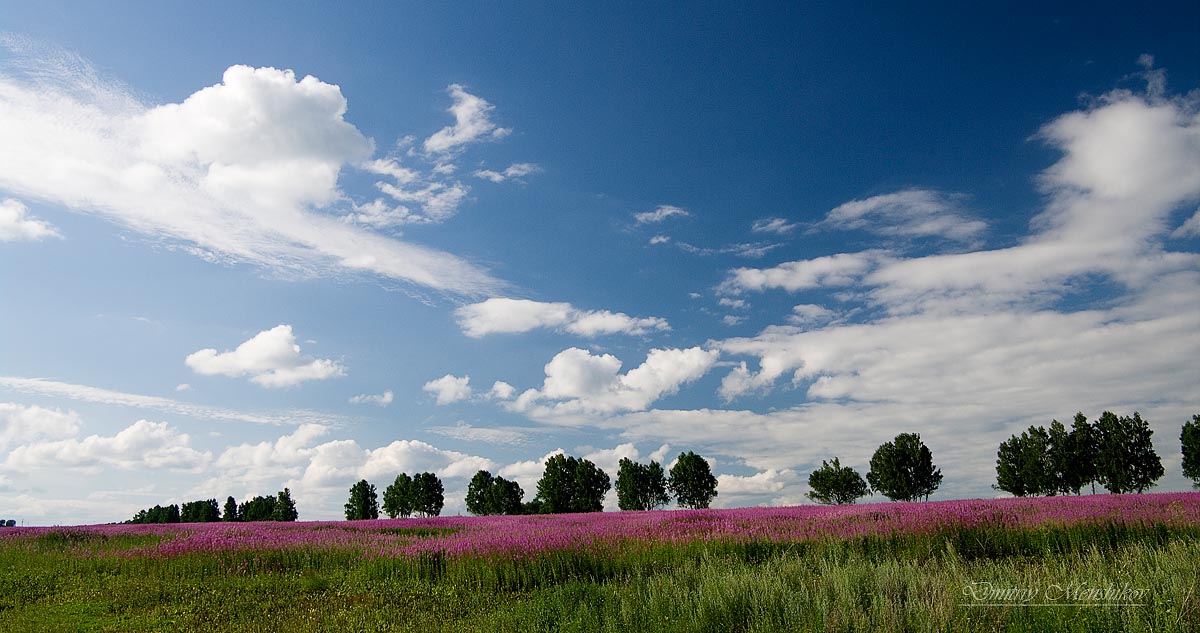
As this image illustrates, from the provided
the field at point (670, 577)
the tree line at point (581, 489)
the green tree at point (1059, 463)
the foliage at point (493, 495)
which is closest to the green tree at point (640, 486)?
the tree line at point (581, 489)

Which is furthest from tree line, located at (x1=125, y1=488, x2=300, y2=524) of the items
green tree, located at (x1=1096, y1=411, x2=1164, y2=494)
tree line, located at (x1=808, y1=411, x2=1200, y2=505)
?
green tree, located at (x1=1096, y1=411, x2=1164, y2=494)

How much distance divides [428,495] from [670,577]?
5112 cm

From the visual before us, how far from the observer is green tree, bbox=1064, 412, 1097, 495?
45.0 meters

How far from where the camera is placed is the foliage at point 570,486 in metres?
51.9

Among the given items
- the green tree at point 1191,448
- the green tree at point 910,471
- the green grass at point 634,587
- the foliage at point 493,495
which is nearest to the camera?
the green grass at point 634,587

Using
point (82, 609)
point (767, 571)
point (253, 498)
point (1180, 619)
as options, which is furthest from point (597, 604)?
point (253, 498)

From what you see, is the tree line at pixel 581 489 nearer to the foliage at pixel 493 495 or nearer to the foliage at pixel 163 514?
the foliage at pixel 493 495

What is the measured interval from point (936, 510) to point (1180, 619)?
10535 millimetres

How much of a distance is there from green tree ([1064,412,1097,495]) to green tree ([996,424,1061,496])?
1162 mm

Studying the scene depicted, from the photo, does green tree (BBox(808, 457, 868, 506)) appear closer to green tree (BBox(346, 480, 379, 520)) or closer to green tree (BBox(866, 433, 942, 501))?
green tree (BBox(866, 433, 942, 501))

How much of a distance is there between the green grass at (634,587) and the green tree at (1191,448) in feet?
131

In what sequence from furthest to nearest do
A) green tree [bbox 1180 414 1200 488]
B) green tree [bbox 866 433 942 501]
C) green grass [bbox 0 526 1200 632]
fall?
green tree [bbox 866 433 942 501], green tree [bbox 1180 414 1200 488], green grass [bbox 0 526 1200 632]

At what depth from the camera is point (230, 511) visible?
59.3 metres

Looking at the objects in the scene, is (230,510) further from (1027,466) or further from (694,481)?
(1027,466)
